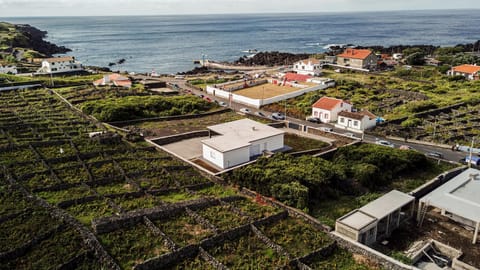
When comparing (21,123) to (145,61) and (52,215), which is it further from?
(145,61)

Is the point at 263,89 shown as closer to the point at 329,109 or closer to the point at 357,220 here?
the point at 329,109

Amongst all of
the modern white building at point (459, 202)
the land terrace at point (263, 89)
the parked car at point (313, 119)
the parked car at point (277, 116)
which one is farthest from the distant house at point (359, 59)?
the modern white building at point (459, 202)

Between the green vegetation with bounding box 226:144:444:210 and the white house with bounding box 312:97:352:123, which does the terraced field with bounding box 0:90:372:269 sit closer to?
the green vegetation with bounding box 226:144:444:210

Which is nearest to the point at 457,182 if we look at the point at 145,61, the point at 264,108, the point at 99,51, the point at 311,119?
the point at 311,119

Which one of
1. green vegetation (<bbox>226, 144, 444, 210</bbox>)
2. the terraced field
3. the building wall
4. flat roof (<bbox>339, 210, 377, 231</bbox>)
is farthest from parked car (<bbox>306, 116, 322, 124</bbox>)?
flat roof (<bbox>339, 210, 377, 231</bbox>)

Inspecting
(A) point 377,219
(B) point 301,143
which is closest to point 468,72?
(B) point 301,143
